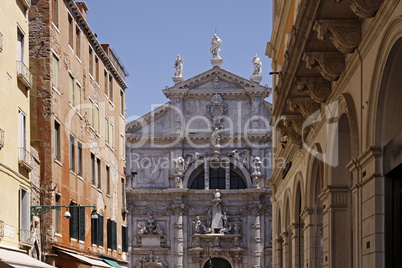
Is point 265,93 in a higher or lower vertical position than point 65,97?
higher

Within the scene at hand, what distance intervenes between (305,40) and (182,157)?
2003 inches

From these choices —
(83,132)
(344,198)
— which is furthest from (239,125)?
(344,198)

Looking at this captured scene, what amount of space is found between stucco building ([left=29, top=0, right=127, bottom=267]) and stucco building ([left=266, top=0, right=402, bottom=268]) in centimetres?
871

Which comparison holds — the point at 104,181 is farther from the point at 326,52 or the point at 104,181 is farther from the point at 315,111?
the point at 326,52

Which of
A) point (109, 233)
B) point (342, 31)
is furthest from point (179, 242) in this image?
point (342, 31)

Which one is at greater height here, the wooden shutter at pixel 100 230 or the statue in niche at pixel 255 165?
the statue in niche at pixel 255 165

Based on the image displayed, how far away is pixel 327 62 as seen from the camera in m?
15.6

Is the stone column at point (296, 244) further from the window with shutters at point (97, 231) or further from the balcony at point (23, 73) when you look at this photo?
the window with shutters at point (97, 231)

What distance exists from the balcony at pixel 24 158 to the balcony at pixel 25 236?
1763 millimetres

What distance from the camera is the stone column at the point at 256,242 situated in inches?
2511

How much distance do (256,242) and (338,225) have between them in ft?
156

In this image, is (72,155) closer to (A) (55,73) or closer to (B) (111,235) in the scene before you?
(A) (55,73)

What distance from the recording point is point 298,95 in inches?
768

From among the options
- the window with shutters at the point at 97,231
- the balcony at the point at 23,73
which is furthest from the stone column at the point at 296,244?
the window with shutters at the point at 97,231
